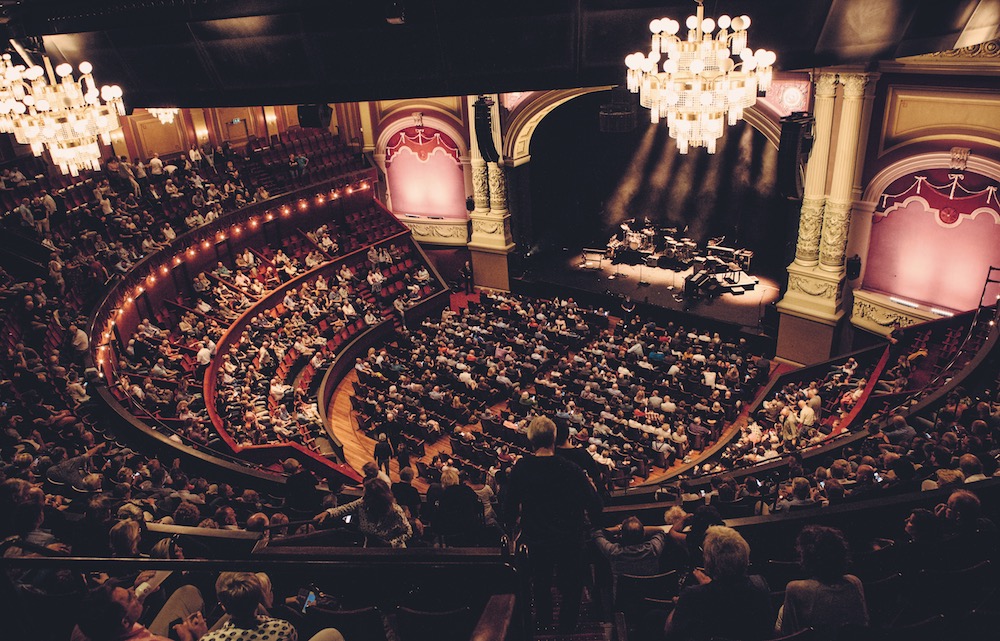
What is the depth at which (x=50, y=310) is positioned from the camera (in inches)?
428

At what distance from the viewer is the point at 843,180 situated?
13.7 metres

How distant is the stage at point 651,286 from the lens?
1675 cm

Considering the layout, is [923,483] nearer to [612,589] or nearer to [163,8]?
[612,589]

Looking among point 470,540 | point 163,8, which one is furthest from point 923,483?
point 163,8

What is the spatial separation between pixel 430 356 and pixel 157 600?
35.4 feet

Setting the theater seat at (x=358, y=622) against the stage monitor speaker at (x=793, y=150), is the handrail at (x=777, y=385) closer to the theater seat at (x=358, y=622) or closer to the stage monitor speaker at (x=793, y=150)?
the stage monitor speaker at (x=793, y=150)

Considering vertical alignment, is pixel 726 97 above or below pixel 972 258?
above

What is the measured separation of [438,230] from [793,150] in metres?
12.0

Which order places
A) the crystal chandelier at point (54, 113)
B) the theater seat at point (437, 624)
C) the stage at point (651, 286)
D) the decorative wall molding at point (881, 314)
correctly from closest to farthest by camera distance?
the theater seat at point (437, 624) → the crystal chandelier at point (54, 113) → the decorative wall molding at point (881, 314) → the stage at point (651, 286)

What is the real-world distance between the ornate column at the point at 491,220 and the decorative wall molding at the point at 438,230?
0.55 meters

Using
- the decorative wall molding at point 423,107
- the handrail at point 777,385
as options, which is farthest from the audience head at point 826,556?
the decorative wall molding at point 423,107

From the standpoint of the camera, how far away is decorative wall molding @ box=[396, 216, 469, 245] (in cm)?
2025

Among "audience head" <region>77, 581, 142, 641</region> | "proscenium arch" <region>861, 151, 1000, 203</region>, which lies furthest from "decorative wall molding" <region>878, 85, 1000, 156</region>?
"audience head" <region>77, 581, 142, 641</region>

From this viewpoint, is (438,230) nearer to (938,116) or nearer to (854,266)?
(854,266)
